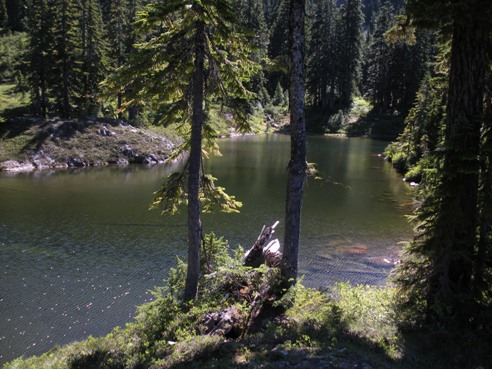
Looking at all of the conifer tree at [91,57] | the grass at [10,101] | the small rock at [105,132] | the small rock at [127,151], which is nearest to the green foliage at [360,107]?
the small rock at [127,151]

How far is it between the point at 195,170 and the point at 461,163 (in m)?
6.93

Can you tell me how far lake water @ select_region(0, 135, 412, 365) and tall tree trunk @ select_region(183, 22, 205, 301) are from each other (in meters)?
3.09

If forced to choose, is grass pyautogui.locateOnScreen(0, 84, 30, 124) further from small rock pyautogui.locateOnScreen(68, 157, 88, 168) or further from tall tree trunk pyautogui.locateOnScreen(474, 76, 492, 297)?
tall tree trunk pyautogui.locateOnScreen(474, 76, 492, 297)

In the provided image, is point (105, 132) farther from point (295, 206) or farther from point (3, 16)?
point (3, 16)

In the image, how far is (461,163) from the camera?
8.91 m

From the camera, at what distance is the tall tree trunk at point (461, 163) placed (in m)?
8.94

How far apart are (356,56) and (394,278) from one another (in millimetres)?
78926

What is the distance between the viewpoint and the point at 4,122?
4219 centimetres

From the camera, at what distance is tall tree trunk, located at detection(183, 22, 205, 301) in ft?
37.8

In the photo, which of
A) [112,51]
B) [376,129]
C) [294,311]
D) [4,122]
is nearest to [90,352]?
[294,311]

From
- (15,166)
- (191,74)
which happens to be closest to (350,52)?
(15,166)

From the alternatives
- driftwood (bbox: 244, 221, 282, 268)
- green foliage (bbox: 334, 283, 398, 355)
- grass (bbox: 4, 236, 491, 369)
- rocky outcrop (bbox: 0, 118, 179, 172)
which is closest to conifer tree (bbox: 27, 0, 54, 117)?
rocky outcrop (bbox: 0, 118, 179, 172)

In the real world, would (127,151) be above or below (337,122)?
below

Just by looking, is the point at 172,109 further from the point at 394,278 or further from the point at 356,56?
the point at 356,56
